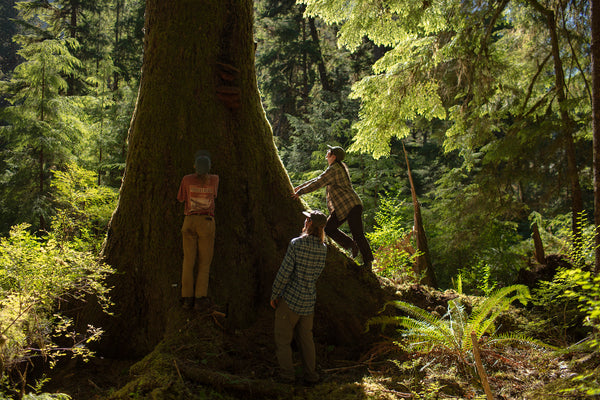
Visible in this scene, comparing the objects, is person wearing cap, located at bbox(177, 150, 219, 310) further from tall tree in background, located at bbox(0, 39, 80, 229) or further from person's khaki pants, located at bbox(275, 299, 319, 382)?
tall tree in background, located at bbox(0, 39, 80, 229)

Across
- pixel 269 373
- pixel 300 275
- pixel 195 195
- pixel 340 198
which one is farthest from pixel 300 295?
pixel 340 198

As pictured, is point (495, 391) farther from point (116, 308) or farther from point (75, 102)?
point (75, 102)

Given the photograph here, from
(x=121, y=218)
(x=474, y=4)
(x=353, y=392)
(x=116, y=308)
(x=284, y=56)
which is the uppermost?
(x=284, y=56)

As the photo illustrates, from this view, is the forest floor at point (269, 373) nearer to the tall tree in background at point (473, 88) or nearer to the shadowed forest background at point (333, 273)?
the shadowed forest background at point (333, 273)

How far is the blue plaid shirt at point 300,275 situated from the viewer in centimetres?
386

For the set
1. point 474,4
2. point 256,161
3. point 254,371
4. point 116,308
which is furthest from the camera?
point 474,4

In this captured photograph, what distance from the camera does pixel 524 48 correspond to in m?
9.64

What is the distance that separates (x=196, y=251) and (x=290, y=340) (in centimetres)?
145

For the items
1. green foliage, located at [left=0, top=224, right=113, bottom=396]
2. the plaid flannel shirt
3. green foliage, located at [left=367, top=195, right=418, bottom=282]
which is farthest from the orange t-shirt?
green foliage, located at [left=367, top=195, right=418, bottom=282]

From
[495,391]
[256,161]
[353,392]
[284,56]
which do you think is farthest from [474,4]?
[284,56]

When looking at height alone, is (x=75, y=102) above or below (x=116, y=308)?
above

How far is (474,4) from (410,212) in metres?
7.73

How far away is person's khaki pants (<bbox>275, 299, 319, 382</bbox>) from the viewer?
3852 millimetres

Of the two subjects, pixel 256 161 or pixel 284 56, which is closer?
pixel 256 161
